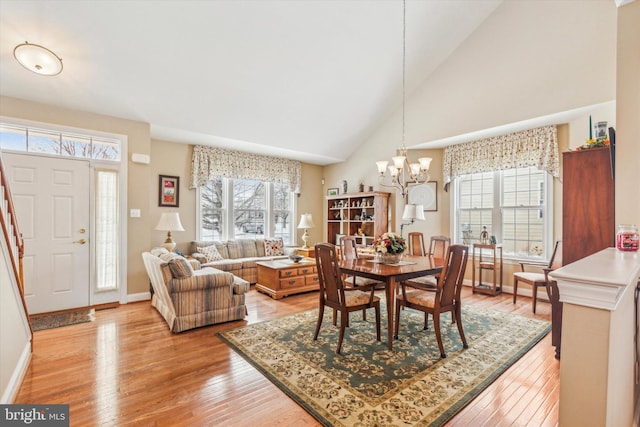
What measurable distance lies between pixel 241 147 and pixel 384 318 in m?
4.09

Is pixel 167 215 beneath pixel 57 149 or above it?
beneath

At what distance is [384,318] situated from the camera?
3.59 m

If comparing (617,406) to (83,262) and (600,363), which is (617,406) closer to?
(600,363)

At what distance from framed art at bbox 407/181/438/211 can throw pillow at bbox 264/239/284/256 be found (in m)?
2.79

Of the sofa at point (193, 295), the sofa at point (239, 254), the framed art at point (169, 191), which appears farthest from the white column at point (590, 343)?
the framed art at point (169, 191)

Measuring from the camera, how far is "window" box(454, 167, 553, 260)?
4738mm

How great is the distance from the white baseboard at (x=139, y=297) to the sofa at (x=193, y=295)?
3.38 ft

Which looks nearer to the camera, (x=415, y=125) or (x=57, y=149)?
(x=57, y=149)

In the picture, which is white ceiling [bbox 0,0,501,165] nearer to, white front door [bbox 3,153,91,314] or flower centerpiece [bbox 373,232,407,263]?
white front door [bbox 3,153,91,314]

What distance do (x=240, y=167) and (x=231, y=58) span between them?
2534 millimetres

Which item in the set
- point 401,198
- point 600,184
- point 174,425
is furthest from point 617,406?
point 401,198

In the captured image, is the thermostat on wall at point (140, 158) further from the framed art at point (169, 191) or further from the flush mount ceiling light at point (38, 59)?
the flush mount ceiling light at point (38, 59)

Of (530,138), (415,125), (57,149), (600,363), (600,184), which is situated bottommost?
(600,363)

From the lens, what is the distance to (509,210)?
5102 millimetres
